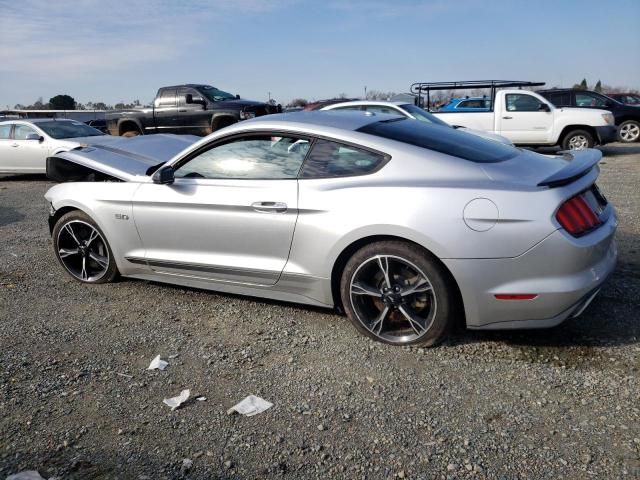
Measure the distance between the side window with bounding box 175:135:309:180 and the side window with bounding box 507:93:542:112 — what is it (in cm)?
1120

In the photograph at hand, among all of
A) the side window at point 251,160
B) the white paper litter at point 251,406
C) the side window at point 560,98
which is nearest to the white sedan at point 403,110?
the side window at point 251,160

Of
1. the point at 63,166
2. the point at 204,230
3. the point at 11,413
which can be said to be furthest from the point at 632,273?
the point at 63,166

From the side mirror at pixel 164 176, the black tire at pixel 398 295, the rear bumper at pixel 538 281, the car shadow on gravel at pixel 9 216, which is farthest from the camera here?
the car shadow on gravel at pixel 9 216

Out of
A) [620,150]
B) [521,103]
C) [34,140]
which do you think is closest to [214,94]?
[34,140]

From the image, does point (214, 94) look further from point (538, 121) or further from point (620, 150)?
point (620, 150)

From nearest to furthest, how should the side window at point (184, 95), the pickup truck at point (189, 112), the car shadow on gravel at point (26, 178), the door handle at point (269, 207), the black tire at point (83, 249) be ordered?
1. the door handle at point (269, 207)
2. the black tire at point (83, 249)
3. the car shadow on gravel at point (26, 178)
4. the pickup truck at point (189, 112)
5. the side window at point (184, 95)

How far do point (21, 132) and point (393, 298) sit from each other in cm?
1120

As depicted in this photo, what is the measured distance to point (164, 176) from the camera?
13.3 feet

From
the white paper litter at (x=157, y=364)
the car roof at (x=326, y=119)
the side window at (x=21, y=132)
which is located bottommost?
the white paper litter at (x=157, y=364)

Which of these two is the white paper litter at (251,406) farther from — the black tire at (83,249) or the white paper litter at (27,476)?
the black tire at (83,249)

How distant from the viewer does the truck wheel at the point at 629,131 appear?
640 inches

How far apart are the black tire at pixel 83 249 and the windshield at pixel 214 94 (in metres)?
10.1

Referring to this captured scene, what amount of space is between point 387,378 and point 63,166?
11.8 ft

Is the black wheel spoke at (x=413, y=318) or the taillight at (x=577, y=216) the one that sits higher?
the taillight at (x=577, y=216)
